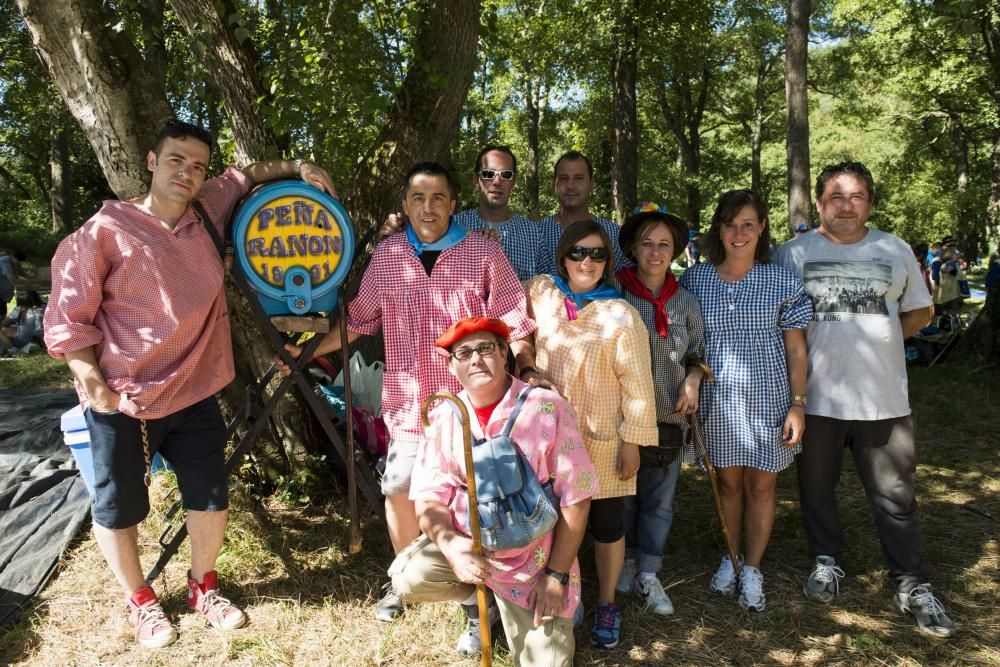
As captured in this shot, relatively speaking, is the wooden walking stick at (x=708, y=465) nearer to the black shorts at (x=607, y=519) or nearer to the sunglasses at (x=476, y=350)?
the black shorts at (x=607, y=519)

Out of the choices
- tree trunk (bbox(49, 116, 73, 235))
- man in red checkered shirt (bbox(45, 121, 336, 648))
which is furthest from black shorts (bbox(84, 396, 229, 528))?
tree trunk (bbox(49, 116, 73, 235))

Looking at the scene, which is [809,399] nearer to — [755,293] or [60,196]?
[755,293]

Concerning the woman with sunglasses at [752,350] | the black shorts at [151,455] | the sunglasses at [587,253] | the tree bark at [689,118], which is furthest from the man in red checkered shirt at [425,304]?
the tree bark at [689,118]

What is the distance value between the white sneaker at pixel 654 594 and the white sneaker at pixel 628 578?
0.03 meters

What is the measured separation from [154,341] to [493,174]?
1.72 metres

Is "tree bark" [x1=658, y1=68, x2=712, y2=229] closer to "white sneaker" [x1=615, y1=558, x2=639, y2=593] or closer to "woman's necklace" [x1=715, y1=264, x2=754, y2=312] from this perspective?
"woman's necklace" [x1=715, y1=264, x2=754, y2=312]

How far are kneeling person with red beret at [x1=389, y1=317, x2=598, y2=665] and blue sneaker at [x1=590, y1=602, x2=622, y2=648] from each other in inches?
13.5

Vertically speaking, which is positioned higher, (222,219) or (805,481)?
(222,219)

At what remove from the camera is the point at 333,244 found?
296 cm

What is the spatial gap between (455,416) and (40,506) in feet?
9.36

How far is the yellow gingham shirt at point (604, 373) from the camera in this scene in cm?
280

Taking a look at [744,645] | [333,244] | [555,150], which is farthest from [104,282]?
[555,150]

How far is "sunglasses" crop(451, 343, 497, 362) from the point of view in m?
2.51

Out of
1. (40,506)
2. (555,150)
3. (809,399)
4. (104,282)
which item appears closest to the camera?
(104,282)
